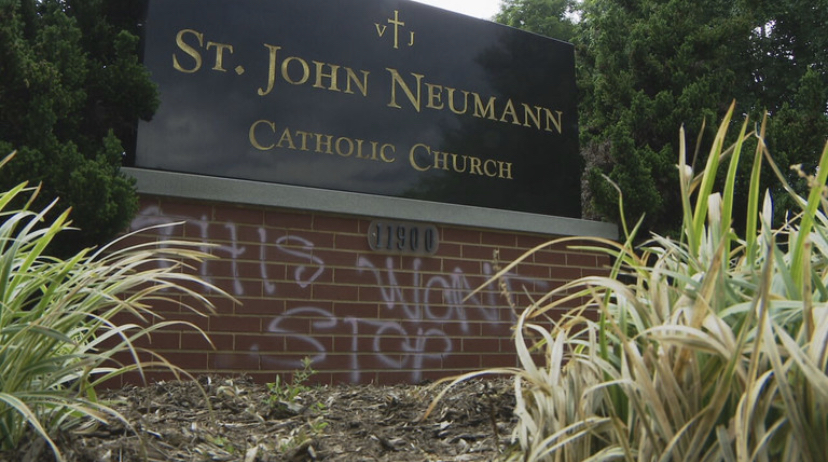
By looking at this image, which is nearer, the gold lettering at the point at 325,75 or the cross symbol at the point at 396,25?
the gold lettering at the point at 325,75

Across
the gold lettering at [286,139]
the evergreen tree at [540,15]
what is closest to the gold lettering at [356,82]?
the gold lettering at [286,139]

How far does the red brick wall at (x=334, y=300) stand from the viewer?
217 inches

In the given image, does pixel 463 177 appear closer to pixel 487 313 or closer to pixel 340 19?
pixel 487 313

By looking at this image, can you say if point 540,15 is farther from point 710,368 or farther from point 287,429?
point 710,368

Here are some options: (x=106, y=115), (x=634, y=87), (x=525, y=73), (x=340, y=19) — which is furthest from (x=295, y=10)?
(x=634, y=87)

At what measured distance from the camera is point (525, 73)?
7.50 meters

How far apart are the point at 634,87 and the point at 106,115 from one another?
5.63 meters

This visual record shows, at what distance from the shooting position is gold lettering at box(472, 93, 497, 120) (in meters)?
7.11

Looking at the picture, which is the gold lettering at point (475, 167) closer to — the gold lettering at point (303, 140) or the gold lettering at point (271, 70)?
the gold lettering at point (303, 140)

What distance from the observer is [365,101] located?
6.51 metres

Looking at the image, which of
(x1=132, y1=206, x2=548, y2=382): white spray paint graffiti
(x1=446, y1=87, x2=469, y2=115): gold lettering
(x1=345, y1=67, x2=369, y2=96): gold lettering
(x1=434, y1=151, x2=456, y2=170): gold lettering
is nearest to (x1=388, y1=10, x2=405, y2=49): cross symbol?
(x1=345, y1=67, x2=369, y2=96): gold lettering

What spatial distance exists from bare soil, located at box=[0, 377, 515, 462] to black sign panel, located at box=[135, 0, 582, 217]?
2206 mm

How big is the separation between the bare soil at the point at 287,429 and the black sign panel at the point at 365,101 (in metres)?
2.21

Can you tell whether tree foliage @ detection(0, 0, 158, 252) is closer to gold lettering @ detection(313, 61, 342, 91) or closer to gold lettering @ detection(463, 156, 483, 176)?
gold lettering @ detection(313, 61, 342, 91)
